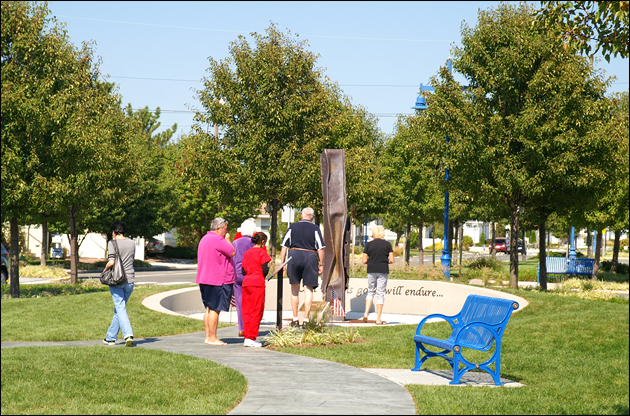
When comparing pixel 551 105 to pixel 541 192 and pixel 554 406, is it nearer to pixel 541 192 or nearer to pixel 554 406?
pixel 541 192

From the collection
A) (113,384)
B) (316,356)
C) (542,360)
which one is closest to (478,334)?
(542,360)

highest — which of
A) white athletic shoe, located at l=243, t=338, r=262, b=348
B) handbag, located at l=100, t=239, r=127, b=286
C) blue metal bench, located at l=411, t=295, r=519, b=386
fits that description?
handbag, located at l=100, t=239, r=127, b=286

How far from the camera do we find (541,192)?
18.5 m

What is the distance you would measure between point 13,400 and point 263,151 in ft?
51.7

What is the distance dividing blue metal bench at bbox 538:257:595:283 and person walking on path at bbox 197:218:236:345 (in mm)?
22482

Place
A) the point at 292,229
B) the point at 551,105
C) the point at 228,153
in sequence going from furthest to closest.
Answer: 1. the point at 228,153
2. the point at 551,105
3. the point at 292,229

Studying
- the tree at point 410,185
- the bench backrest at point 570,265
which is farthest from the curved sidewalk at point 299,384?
the tree at point 410,185

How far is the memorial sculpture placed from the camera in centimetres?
1242

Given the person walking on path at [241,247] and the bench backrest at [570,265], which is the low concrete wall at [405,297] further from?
the bench backrest at [570,265]

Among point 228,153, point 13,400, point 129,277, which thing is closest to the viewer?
point 13,400

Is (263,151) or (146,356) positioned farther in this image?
(263,151)

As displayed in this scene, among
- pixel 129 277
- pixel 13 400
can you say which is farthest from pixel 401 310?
pixel 13 400

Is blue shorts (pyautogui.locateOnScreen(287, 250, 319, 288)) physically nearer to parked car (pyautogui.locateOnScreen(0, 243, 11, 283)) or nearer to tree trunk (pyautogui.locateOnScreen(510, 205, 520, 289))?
tree trunk (pyautogui.locateOnScreen(510, 205, 520, 289))

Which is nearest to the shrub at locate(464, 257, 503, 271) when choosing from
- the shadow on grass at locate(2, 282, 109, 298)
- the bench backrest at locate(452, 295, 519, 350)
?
the shadow on grass at locate(2, 282, 109, 298)
